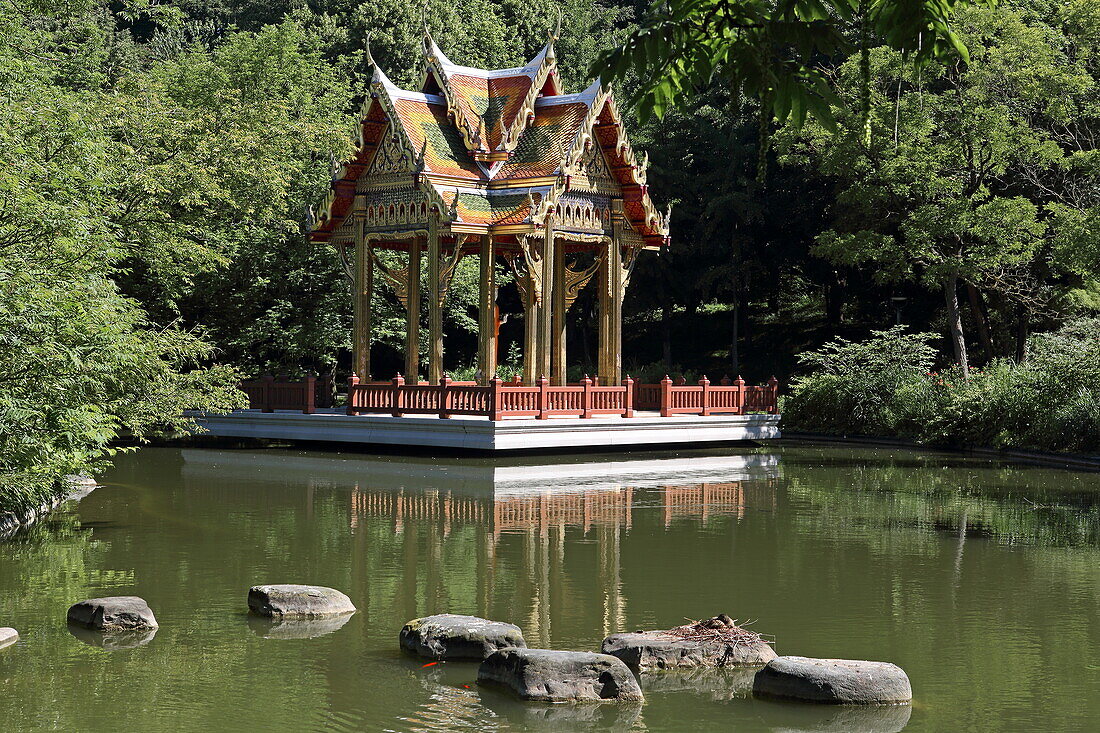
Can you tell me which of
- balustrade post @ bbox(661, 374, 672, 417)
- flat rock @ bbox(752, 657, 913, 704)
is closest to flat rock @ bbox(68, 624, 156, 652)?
flat rock @ bbox(752, 657, 913, 704)

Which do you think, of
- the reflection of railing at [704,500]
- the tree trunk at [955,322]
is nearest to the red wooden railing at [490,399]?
the reflection of railing at [704,500]

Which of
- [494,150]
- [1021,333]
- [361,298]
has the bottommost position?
[1021,333]

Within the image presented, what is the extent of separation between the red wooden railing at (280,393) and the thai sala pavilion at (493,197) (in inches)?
54.6

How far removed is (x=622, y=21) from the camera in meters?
61.6

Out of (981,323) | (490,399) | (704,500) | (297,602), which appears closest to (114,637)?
(297,602)

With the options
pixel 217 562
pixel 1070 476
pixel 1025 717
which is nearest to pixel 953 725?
pixel 1025 717

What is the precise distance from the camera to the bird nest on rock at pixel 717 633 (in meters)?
8.12

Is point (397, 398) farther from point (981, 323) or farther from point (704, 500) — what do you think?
point (981, 323)

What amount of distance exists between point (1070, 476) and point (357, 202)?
15.4 meters

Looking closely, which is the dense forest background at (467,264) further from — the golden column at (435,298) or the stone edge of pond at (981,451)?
the golden column at (435,298)

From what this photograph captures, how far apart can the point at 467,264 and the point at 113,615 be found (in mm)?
26347

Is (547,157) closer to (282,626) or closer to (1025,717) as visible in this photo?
(282,626)

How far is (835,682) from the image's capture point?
725 cm

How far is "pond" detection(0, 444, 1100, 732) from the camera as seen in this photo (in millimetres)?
7070
